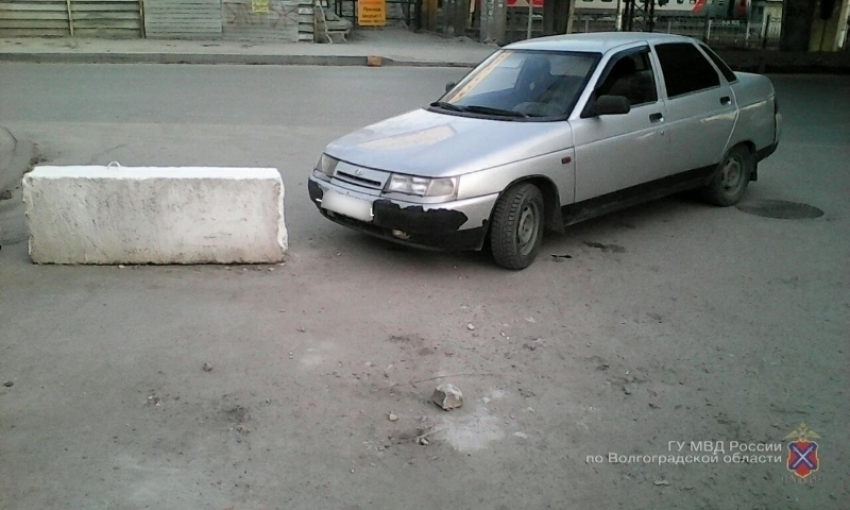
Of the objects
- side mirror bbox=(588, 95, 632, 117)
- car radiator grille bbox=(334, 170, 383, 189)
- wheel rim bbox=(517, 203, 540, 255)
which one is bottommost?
wheel rim bbox=(517, 203, 540, 255)

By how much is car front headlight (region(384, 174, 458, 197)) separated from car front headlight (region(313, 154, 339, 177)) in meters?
0.72

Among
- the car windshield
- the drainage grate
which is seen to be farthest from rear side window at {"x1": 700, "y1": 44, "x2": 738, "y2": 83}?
the car windshield

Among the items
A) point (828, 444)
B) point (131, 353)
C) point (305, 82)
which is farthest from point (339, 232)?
point (305, 82)

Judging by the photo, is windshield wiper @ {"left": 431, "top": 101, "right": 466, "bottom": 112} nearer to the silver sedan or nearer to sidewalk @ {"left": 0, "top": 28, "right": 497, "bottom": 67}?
the silver sedan

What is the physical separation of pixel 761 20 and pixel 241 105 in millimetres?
24121

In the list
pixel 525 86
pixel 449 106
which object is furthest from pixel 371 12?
pixel 525 86

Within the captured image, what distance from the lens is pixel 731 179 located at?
8156mm

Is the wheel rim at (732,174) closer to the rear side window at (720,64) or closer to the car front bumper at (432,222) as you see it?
the rear side window at (720,64)

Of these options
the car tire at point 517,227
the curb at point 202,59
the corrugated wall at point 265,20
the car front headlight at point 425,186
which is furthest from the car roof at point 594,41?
the corrugated wall at point 265,20

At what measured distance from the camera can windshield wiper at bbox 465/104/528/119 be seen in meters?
6.58

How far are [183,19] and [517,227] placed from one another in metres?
18.3

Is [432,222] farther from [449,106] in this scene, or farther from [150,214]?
[150,214]

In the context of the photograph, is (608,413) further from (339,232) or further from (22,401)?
(339,232)

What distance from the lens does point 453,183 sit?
5.75m
